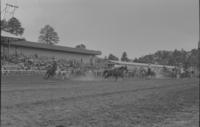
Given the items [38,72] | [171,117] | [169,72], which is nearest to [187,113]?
[171,117]

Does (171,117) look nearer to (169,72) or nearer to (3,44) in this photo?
(3,44)

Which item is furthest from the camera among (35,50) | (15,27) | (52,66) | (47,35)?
(47,35)

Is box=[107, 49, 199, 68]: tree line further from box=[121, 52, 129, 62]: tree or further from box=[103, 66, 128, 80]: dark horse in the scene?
box=[103, 66, 128, 80]: dark horse

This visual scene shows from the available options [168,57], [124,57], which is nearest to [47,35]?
[124,57]

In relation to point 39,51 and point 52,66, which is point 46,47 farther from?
point 52,66

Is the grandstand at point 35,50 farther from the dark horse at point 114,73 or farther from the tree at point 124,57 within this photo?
the tree at point 124,57

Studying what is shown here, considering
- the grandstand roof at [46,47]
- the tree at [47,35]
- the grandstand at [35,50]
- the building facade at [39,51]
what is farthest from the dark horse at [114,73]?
the tree at [47,35]

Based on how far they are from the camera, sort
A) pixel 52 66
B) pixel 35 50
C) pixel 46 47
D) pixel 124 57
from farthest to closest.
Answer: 1. pixel 124 57
2. pixel 46 47
3. pixel 35 50
4. pixel 52 66

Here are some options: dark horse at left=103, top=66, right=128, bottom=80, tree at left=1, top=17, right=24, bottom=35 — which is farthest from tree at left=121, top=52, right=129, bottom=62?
dark horse at left=103, top=66, right=128, bottom=80

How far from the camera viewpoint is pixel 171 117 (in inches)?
385

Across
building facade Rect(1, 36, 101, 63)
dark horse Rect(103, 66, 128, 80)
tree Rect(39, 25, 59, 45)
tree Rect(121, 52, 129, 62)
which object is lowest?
dark horse Rect(103, 66, 128, 80)

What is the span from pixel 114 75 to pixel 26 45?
16365mm

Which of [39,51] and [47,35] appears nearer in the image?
[39,51]

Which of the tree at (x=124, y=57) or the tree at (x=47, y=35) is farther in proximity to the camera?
the tree at (x=124, y=57)
